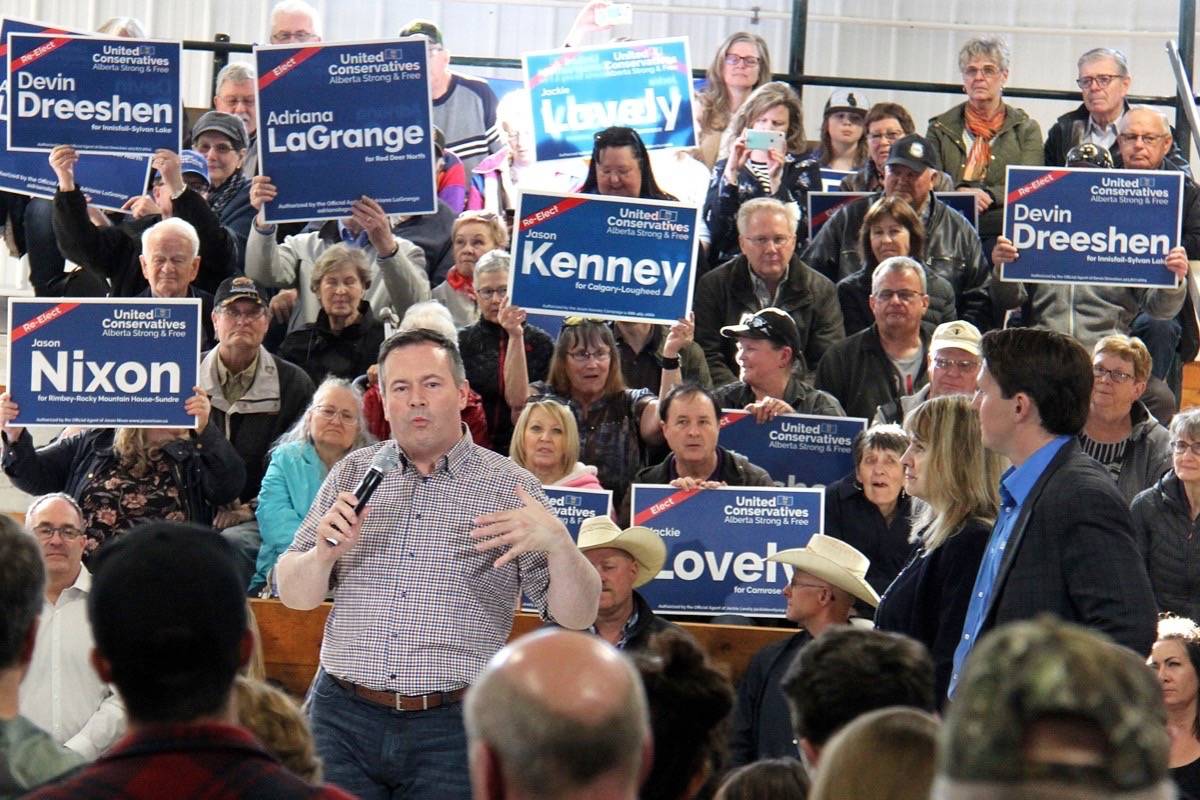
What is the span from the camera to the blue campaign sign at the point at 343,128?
8180 mm

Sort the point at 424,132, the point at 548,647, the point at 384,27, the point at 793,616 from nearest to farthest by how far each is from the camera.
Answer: the point at 548,647 → the point at 793,616 → the point at 424,132 → the point at 384,27

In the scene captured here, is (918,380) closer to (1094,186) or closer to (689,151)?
(1094,186)

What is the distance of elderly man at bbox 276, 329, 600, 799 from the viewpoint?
14.2ft

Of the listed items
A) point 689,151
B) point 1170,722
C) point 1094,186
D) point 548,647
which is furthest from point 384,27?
point 548,647

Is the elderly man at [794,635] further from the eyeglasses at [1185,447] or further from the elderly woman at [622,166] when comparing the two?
the elderly woman at [622,166]

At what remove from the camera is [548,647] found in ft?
6.13

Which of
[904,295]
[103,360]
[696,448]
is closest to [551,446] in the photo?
[696,448]

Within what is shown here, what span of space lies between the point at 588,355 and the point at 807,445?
97 centimetres

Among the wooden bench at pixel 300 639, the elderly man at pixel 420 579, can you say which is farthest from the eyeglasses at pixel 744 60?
the elderly man at pixel 420 579

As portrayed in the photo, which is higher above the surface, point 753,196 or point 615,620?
point 753,196

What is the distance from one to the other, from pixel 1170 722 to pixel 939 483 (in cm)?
144

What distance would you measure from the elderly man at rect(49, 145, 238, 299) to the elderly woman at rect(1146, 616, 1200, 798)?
14.8 ft

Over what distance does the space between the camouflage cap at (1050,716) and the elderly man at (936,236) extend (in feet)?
26.6

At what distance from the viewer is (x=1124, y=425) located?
7.72 metres
